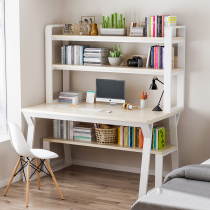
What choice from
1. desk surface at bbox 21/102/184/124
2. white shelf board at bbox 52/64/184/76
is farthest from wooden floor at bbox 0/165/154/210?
white shelf board at bbox 52/64/184/76

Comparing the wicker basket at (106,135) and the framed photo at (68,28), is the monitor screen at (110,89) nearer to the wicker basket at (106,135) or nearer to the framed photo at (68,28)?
the wicker basket at (106,135)

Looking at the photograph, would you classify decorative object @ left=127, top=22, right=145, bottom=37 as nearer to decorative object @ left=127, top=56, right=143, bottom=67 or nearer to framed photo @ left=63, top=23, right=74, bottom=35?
decorative object @ left=127, top=56, right=143, bottom=67

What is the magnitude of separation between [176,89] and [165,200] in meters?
2.11

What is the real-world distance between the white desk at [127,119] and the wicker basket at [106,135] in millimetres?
80

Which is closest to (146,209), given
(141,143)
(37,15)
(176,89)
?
(141,143)

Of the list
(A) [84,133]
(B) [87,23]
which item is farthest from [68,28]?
(A) [84,133]

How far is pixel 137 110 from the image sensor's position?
13.7ft

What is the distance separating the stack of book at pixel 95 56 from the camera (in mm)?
4449

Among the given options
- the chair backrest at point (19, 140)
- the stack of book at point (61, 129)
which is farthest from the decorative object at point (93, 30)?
the chair backrest at point (19, 140)

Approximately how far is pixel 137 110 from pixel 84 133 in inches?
25.9

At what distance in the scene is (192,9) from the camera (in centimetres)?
418

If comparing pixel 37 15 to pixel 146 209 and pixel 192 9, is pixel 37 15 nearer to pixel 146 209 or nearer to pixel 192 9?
pixel 192 9

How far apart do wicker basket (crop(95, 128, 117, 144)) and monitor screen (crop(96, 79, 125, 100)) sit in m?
0.43

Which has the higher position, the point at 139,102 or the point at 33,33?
the point at 33,33
